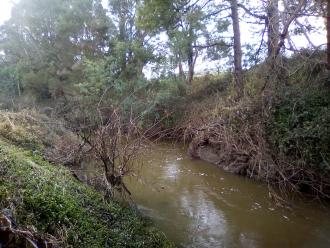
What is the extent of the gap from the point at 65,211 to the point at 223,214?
136 inches

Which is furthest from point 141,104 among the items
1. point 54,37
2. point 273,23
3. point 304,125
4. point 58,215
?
point 58,215

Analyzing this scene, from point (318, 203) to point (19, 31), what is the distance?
19.5 meters

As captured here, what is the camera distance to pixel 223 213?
6.38 metres

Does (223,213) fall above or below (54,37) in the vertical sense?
below

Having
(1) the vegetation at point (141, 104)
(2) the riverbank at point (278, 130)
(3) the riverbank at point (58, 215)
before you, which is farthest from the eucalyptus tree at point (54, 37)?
(3) the riverbank at point (58, 215)

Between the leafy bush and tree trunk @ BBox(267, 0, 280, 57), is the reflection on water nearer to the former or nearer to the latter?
the leafy bush

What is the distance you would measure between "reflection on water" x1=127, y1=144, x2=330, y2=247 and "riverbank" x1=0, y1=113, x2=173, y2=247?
2.91 ft

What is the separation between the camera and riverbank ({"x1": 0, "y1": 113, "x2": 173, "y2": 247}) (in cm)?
300

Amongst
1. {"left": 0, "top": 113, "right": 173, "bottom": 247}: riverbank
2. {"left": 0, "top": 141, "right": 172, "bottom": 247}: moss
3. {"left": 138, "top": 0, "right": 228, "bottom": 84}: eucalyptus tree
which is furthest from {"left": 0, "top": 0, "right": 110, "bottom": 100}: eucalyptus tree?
{"left": 0, "top": 141, "right": 172, "bottom": 247}: moss

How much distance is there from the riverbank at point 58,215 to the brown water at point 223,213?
85 cm

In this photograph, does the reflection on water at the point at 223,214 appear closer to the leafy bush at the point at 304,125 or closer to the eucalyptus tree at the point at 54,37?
the leafy bush at the point at 304,125

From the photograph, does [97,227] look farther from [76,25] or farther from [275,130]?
[76,25]

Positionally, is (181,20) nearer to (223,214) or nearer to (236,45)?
(236,45)

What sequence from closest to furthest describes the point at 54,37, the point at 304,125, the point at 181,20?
the point at 304,125
the point at 181,20
the point at 54,37
